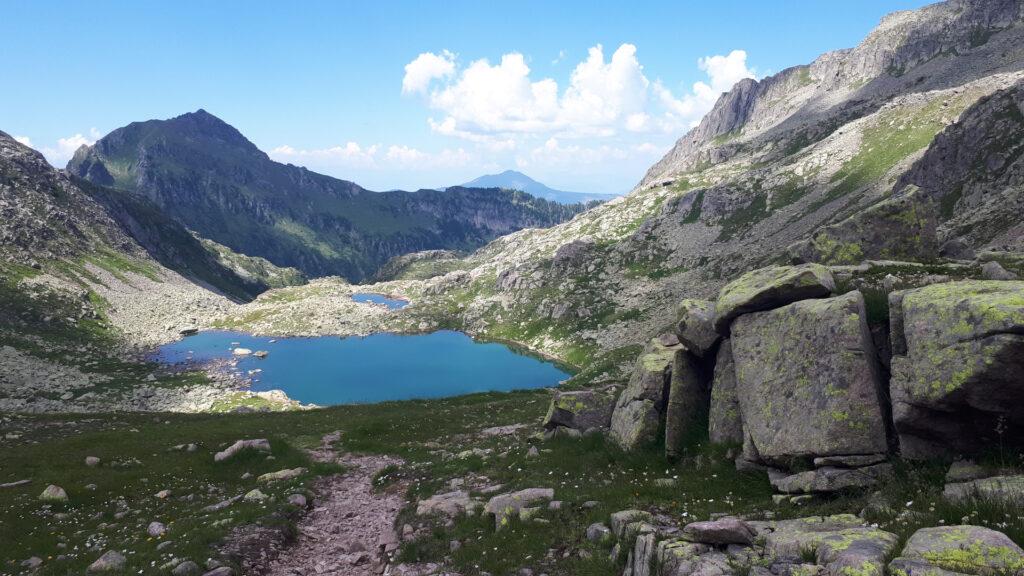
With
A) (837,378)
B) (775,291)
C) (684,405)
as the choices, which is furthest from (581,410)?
(837,378)

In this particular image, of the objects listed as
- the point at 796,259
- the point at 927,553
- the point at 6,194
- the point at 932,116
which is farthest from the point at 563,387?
the point at 6,194

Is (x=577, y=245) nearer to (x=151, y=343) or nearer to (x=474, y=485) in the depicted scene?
(x=151, y=343)

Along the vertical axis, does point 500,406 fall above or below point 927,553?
→ below

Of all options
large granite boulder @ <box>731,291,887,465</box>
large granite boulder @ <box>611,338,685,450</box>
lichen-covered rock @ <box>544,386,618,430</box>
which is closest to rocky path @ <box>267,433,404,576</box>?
lichen-covered rock @ <box>544,386,618,430</box>

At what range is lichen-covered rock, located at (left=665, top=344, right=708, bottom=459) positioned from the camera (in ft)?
Answer: 65.0

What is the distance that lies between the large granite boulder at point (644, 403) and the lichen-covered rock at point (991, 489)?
37.7ft

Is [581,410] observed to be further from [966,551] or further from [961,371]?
[966,551]

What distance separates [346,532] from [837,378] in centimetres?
2101

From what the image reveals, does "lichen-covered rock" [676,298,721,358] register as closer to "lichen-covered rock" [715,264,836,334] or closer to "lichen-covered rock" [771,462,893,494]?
"lichen-covered rock" [715,264,836,334]

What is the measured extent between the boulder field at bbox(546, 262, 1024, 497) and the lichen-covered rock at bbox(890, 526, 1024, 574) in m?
4.86

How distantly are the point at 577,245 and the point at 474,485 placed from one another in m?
165

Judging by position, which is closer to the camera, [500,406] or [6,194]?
[500,406]

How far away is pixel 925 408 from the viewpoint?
485 inches

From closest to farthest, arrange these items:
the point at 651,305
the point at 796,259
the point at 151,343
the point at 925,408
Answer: the point at 925,408 → the point at 796,259 → the point at 651,305 → the point at 151,343
